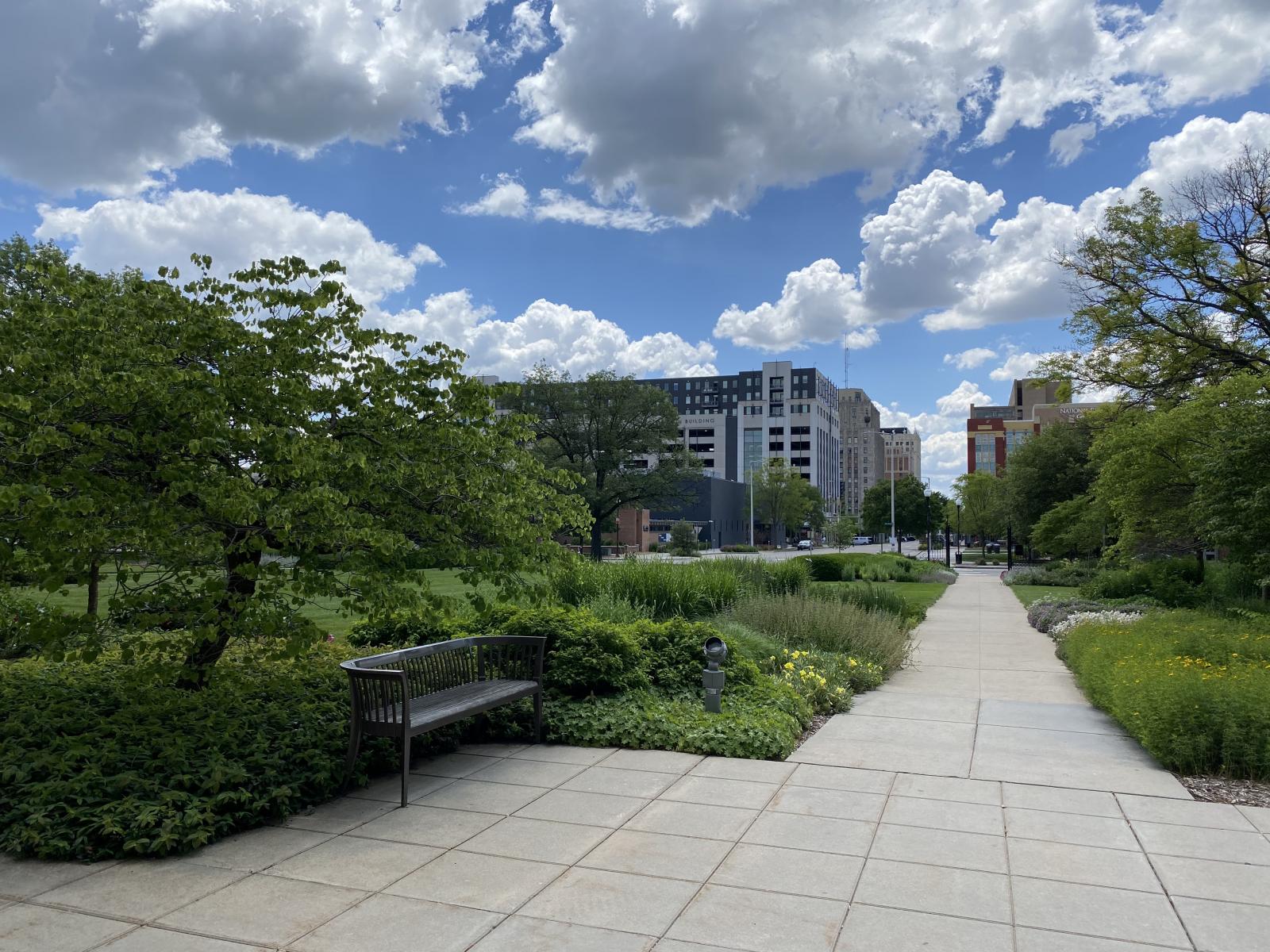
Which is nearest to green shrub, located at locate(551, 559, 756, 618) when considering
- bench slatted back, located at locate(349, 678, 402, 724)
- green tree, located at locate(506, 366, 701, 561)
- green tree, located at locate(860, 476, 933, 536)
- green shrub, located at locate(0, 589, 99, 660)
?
bench slatted back, located at locate(349, 678, 402, 724)

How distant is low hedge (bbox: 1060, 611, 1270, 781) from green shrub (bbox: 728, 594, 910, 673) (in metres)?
2.36

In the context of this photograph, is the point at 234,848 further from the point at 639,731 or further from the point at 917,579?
the point at 917,579

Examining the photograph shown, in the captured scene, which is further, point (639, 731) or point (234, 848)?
point (639, 731)

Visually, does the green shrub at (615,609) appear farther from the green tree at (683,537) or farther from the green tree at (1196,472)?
the green tree at (683,537)

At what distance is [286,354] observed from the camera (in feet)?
22.9

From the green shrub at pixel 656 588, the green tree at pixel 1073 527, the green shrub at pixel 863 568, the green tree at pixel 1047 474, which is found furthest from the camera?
the green tree at pixel 1047 474

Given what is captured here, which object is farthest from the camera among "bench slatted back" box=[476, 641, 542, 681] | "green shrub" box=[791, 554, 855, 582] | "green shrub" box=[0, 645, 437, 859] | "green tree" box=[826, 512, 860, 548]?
"green tree" box=[826, 512, 860, 548]

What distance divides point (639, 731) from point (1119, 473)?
1872 centimetres

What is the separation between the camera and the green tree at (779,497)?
116875mm

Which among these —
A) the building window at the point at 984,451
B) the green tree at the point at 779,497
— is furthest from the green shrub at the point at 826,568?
the building window at the point at 984,451

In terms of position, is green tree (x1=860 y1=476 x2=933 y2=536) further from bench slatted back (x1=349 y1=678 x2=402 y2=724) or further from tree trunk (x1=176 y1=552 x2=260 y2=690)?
bench slatted back (x1=349 y1=678 x2=402 y2=724)

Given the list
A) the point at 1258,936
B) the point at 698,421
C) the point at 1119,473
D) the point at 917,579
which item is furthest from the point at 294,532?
the point at 698,421

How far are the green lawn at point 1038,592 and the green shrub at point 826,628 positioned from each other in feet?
44.8

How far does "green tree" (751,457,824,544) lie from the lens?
383ft
